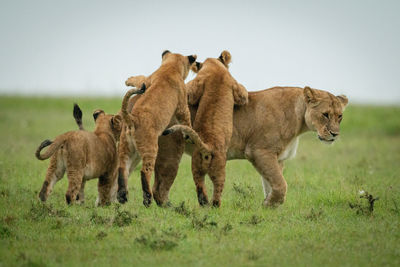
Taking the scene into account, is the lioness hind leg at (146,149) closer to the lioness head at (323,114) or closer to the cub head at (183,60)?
the cub head at (183,60)

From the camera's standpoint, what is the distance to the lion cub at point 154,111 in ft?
25.3

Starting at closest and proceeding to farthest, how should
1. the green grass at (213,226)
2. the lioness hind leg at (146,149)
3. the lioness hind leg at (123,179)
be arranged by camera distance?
the green grass at (213,226), the lioness hind leg at (146,149), the lioness hind leg at (123,179)

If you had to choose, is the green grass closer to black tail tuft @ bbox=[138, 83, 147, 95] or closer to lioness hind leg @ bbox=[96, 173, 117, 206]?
lioness hind leg @ bbox=[96, 173, 117, 206]

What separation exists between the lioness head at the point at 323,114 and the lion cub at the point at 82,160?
2657 mm

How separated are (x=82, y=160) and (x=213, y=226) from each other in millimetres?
2130

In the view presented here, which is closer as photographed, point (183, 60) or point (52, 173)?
point (52, 173)

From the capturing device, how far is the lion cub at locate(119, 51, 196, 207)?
771 cm

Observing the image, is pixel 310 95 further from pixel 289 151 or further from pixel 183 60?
pixel 183 60

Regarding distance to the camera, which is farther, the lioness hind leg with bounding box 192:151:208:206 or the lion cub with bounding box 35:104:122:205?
the lion cub with bounding box 35:104:122:205

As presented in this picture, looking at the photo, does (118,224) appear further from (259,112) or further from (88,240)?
(259,112)

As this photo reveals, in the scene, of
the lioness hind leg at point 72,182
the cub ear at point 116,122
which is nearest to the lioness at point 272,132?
the cub ear at point 116,122

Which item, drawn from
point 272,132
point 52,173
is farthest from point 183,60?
point 52,173

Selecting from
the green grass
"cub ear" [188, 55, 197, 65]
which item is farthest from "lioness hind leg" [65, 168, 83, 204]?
"cub ear" [188, 55, 197, 65]

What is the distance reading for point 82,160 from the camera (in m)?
8.27
